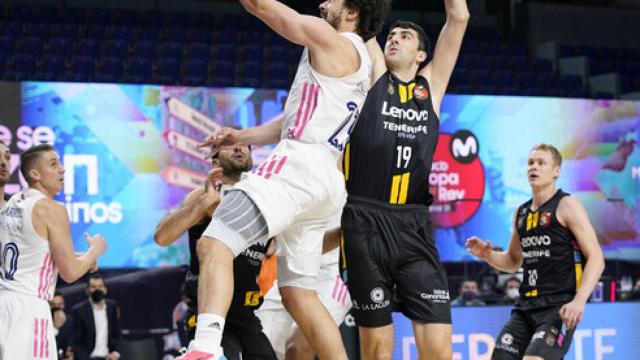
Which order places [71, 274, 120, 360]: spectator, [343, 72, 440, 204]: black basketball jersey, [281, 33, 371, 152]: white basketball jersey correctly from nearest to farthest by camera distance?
[281, 33, 371, 152]: white basketball jersey < [343, 72, 440, 204]: black basketball jersey < [71, 274, 120, 360]: spectator

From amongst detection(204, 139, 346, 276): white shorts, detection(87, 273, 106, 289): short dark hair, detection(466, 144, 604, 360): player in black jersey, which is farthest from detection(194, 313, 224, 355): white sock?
detection(87, 273, 106, 289): short dark hair

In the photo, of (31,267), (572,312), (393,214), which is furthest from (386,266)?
(31,267)

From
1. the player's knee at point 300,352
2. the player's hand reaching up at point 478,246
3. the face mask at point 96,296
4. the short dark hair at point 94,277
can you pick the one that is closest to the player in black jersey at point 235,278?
the player's knee at point 300,352

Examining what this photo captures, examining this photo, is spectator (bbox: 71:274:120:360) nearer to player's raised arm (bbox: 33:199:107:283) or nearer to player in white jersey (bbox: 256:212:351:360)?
player in white jersey (bbox: 256:212:351:360)

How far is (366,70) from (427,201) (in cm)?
95

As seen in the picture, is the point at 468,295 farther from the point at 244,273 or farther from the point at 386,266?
the point at 386,266

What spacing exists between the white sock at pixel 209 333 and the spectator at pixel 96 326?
242 inches

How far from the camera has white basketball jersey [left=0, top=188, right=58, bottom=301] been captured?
5.68 m

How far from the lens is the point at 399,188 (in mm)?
5141

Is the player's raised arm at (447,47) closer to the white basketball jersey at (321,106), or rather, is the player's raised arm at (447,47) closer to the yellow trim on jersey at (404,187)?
the yellow trim on jersey at (404,187)

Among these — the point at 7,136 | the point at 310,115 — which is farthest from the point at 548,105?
the point at 310,115

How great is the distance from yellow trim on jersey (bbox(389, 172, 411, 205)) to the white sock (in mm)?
1445

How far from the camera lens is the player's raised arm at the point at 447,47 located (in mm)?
5211

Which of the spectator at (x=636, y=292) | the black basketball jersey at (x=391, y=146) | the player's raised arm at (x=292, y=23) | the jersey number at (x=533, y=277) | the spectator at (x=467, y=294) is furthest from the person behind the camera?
the spectator at (x=636, y=292)
